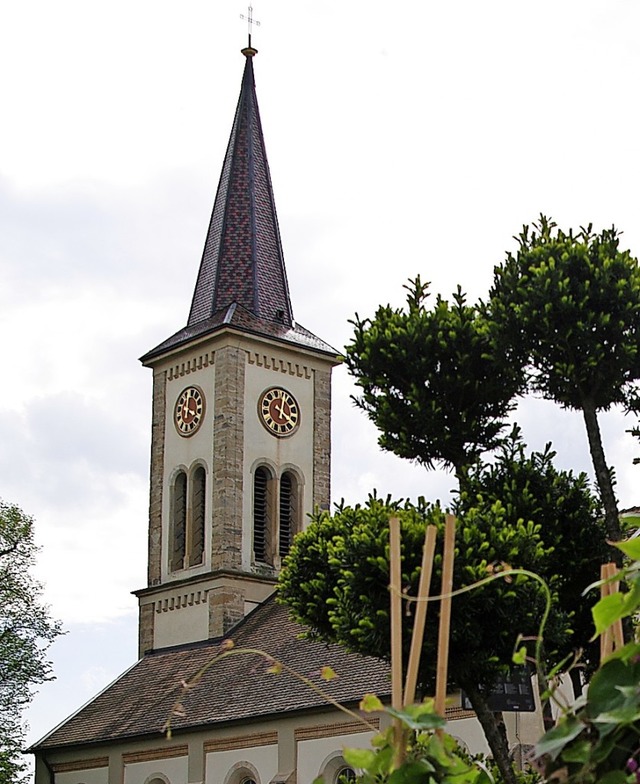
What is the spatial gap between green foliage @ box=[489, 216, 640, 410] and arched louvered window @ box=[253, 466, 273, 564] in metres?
22.0

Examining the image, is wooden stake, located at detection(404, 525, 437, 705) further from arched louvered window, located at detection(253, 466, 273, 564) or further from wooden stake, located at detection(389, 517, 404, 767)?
arched louvered window, located at detection(253, 466, 273, 564)

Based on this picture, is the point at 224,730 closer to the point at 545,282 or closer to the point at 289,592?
the point at 289,592

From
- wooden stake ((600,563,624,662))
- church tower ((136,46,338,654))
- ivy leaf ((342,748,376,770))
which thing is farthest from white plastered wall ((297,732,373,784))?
ivy leaf ((342,748,376,770))

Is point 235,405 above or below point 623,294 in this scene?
above

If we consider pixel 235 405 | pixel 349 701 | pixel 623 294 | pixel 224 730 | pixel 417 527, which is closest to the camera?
pixel 417 527

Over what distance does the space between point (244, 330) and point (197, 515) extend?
574cm

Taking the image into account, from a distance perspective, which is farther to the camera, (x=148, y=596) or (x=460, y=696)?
(x=148, y=596)

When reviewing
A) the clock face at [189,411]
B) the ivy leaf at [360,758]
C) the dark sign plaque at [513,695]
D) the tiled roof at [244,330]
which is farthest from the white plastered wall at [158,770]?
the ivy leaf at [360,758]

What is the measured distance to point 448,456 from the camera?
1647cm

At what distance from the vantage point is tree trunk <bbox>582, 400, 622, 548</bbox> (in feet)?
50.3

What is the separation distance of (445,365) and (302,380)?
23629 mm

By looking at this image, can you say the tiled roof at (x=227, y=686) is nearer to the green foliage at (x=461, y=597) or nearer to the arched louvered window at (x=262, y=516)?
the arched louvered window at (x=262, y=516)

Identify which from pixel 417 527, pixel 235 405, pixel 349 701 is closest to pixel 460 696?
A: pixel 349 701

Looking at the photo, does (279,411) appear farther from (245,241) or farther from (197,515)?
(245,241)
